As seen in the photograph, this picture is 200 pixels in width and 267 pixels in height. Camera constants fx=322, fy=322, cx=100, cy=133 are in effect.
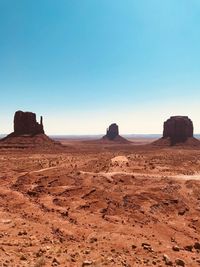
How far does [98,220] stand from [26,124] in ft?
303

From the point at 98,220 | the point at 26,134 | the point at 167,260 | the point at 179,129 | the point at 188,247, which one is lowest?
the point at 188,247

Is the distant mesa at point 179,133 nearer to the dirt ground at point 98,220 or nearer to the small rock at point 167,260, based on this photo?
the dirt ground at point 98,220

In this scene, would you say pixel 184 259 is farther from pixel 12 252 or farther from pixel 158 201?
pixel 158 201

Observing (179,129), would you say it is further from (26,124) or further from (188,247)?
(188,247)

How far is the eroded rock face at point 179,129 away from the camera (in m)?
140

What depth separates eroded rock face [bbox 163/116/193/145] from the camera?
140 metres

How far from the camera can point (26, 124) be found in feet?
373

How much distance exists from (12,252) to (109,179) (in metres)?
25.2

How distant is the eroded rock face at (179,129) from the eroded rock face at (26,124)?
57497mm

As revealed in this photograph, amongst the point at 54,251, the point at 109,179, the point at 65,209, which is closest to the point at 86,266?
the point at 54,251

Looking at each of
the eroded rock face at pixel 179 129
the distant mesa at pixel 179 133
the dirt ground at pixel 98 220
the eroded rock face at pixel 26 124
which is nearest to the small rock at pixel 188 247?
the dirt ground at pixel 98 220

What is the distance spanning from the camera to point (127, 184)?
39250mm

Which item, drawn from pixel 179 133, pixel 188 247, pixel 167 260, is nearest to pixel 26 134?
pixel 179 133

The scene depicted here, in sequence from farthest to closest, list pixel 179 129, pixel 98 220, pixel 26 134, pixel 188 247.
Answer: pixel 179 129, pixel 26 134, pixel 98 220, pixel 188 247
